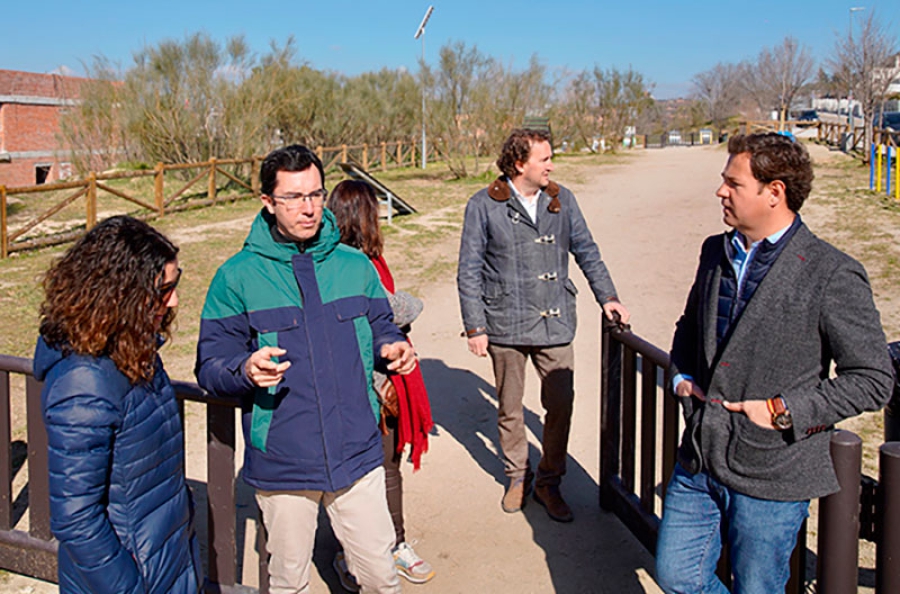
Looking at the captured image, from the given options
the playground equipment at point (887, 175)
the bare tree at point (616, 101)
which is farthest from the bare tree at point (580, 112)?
the playground equipment at point (887, 175)

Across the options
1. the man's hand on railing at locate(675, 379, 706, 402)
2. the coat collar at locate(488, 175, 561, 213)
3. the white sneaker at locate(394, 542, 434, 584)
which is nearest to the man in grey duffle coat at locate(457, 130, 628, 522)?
the coat collar at locate(488, 175, 561, 213)

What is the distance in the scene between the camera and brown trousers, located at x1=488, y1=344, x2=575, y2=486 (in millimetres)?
4320

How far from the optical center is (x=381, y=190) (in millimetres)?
15805

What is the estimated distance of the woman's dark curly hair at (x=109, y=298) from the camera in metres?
2.37

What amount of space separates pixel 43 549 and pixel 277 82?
961 inches

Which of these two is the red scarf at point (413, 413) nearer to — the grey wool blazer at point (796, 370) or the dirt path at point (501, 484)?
the dirt path at point (501, 484)

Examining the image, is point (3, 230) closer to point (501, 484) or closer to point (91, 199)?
point (91, 199)

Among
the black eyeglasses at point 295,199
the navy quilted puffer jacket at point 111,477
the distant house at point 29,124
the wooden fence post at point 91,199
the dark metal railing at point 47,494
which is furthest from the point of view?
the distant house at point 29,124

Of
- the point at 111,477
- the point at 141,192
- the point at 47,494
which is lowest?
the point at 47,494

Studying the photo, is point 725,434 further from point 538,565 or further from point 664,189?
point 664,189

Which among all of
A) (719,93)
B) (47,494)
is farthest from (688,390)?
(719,93)

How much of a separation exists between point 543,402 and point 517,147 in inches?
51.4

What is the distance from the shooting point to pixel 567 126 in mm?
39406

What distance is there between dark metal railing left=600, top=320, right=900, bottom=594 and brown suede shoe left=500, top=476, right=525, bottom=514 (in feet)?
1.34
